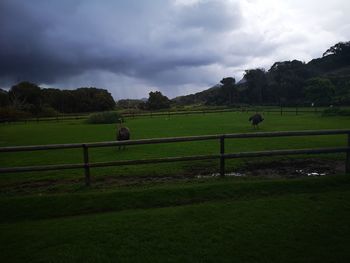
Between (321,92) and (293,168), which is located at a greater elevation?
(321,92)

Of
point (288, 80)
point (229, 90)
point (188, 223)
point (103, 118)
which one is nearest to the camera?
point (188, 223)

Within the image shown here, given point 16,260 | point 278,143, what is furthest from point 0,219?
point 278,143

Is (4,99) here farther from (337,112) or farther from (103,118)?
(337,112)

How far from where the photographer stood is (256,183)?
816cm

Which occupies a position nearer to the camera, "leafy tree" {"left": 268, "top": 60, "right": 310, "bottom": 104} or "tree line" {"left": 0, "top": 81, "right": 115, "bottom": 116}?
"tree line" {"left": 0, "top": 81, "right": 115, "bottom": 116}

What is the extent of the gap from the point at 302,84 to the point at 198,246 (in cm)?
9886

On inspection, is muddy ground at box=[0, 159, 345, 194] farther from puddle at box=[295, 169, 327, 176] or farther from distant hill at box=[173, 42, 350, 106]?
distant hill at box=[173, 42, 350, 106]

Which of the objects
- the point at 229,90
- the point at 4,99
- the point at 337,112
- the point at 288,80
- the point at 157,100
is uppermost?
the point at 288,80

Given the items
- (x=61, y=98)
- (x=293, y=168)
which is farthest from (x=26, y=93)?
(x=293, y=168)

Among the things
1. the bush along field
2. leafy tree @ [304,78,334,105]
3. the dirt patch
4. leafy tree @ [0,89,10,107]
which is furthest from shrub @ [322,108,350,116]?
leafy tree @ [0,89,10,107]

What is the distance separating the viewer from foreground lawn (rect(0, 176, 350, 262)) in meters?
4.84

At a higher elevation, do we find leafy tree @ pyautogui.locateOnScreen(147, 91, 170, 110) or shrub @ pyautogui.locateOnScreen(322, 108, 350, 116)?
leafy tree @ pyautogui.locateOnScreen(147, 91, 170, 110)

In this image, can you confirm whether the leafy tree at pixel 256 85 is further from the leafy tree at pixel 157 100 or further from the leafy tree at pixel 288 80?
the leafy tree at pixel 157 100

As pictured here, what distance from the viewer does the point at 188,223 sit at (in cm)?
595
